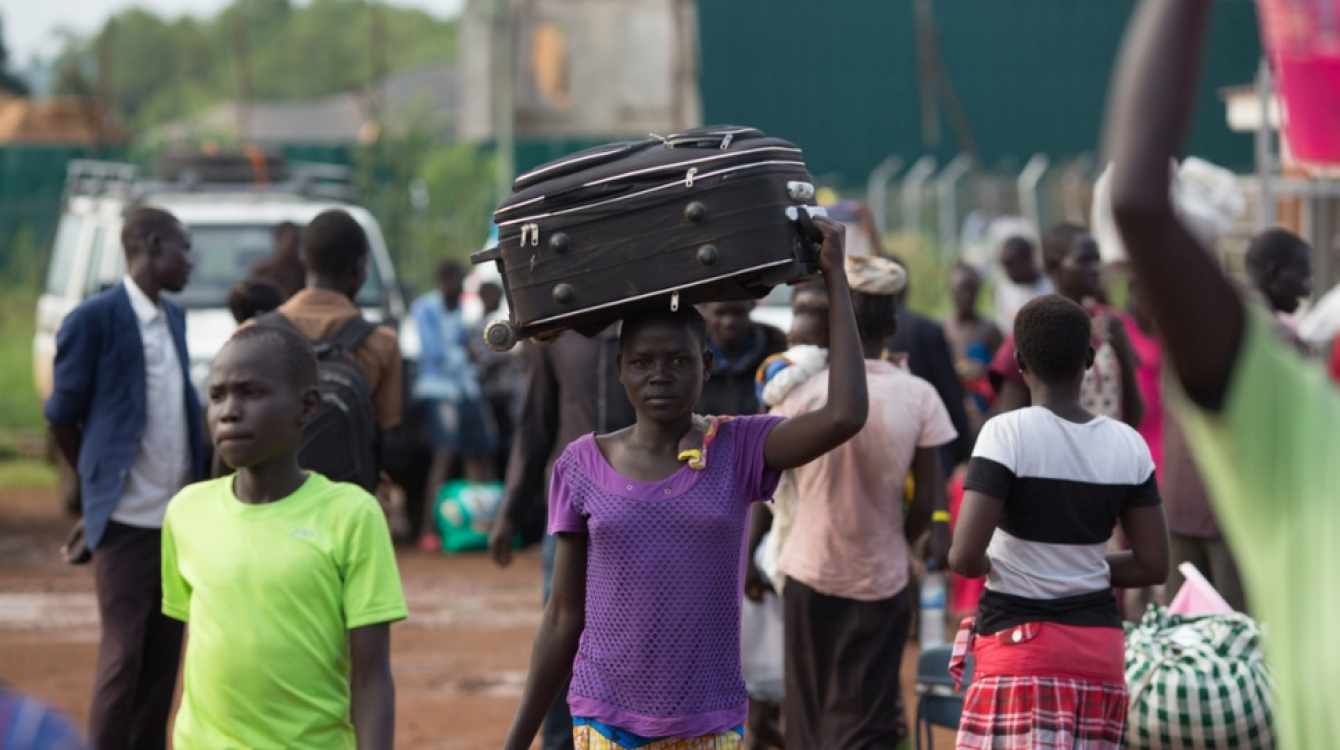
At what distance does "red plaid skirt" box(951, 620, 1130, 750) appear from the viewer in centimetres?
448

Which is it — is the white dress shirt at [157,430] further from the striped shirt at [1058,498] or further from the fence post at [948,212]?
the fence post at [948,212]

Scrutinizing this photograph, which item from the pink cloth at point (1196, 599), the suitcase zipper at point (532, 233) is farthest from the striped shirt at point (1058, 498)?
the suitcase zipper at point (532, 233)

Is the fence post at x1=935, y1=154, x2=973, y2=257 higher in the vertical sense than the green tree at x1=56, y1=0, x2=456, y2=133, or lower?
lower

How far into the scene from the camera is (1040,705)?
448 cm

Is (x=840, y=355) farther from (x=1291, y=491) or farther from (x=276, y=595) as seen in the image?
(x=1291, y=491)

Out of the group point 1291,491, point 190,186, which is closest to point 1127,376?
point 1291,491

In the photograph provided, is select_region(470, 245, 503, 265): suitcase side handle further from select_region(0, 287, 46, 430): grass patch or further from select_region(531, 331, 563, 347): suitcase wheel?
select_region(0, 287, 46, 430): grass patch

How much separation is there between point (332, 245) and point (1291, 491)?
182 inches

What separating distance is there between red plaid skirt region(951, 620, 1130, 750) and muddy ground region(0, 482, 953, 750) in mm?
2881

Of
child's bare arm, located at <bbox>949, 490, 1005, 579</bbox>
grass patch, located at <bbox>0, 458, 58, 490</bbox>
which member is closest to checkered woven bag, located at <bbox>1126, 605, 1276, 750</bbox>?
child's bare arm, located at <bbox>949, 490, 1005, 579</bbox>

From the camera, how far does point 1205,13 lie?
1994 mm

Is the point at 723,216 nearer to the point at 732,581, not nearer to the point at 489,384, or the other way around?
the point at 732,581

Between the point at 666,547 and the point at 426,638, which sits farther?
the point at 426,638

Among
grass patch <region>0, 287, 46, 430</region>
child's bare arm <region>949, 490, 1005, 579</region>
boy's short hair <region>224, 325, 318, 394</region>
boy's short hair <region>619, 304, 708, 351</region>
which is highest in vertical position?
boy's short hair <region>619, 304, 708, 351</region>
